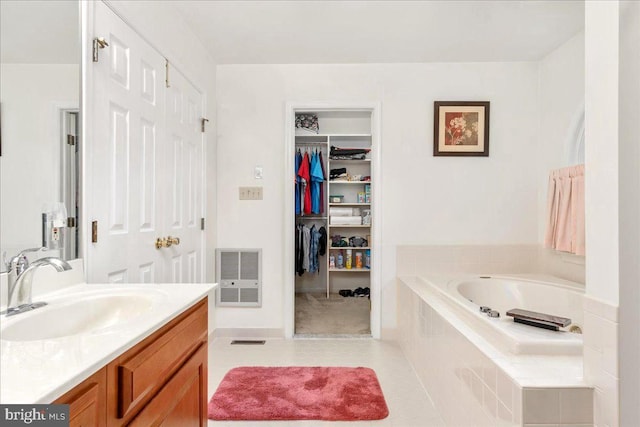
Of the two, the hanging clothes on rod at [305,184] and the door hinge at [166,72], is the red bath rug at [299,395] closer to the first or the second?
the door hinge at [166,72]

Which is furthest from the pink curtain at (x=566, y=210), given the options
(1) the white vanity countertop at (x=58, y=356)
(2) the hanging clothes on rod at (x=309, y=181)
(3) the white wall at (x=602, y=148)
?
(1) the white vanity countertop at (x=58, y=356)

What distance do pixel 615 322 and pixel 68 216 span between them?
5.99 feet

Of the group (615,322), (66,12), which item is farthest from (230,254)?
(615,322)

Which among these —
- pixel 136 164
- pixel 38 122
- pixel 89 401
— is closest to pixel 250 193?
pixel 136 164

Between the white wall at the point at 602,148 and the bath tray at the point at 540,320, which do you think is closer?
the white wall at the point at 602,148

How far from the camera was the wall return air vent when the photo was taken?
2.99m

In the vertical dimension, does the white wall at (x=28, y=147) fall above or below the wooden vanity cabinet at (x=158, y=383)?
above

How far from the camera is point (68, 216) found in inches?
51.3

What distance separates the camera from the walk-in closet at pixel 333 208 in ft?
14.1

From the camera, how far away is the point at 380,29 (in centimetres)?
244

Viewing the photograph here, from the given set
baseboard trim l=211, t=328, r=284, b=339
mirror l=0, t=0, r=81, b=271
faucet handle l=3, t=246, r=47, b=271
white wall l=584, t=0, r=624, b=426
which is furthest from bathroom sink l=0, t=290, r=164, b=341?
baseboard trim l=211, t=328, r=284, b=339

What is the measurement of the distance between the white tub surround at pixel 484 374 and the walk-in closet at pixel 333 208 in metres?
2.01

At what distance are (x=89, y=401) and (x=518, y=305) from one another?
2.71 meters

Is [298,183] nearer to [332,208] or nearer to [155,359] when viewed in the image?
[332,208]
